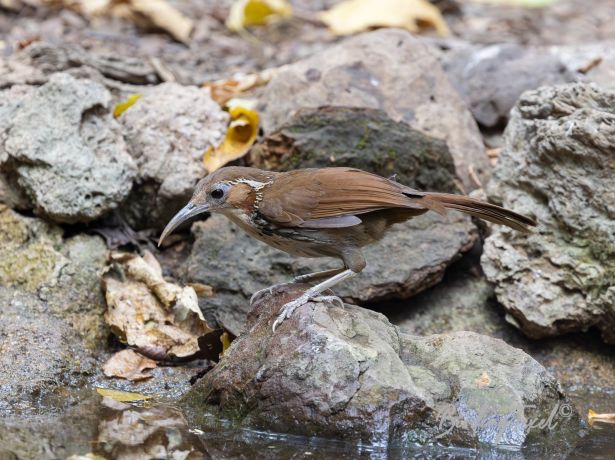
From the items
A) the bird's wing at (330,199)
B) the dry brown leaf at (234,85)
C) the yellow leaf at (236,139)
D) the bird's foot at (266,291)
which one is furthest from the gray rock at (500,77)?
the bird's foot at (266,291)

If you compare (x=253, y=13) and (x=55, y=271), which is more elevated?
(x=253, y=13)

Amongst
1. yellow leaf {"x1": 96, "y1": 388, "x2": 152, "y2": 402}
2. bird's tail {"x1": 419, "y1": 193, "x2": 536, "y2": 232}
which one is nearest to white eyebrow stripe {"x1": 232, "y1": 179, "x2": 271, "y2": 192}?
bird's tail {"x1": 419, "y1": 193, "x2": 536, "y2": 232}

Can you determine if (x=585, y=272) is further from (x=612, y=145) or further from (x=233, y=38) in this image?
(x=233, y=38)

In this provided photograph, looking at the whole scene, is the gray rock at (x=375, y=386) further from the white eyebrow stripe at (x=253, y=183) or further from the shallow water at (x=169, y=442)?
the white eyebrow stripe at (x=253, y=183)

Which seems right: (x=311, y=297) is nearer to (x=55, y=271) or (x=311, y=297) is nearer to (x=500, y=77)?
(x=55, y=271)

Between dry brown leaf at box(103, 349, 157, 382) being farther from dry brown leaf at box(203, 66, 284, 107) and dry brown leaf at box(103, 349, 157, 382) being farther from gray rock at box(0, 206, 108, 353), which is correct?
dry brown leaf at box(203, 66, 284, 107)

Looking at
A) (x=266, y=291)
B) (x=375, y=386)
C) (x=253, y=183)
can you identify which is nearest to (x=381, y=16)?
(x=253, y=183)
